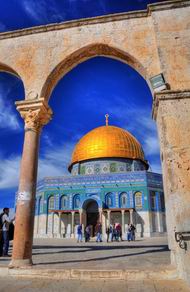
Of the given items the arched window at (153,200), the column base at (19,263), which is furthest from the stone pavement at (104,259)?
the arched window at (153,200)

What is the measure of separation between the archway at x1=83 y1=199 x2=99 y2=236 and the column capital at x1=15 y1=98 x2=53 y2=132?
21.1 meters

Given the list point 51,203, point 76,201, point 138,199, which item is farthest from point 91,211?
point 138,199

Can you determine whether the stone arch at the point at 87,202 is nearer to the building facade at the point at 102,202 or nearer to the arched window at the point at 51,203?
the building facade at the point at 102,202

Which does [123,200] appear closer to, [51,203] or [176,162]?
[51,203]

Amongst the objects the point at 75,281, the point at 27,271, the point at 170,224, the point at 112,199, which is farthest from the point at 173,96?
the point at 112,199

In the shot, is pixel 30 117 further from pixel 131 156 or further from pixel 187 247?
pixel 131 156

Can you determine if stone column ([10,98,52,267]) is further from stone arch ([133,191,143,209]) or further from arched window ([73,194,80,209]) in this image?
arched window ([73,194,80,209])

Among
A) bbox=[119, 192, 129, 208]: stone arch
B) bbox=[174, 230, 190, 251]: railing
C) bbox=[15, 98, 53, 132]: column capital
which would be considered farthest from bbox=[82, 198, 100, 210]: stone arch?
bbox=[174, 230, 190, 251]: railing

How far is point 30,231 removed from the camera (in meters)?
4.68

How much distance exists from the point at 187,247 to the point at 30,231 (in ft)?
9.45

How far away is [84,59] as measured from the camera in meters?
6.25

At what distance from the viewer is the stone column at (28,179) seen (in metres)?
4.49

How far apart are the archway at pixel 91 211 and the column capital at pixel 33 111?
830 inches

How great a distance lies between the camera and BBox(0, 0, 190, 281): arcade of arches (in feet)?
13.1
